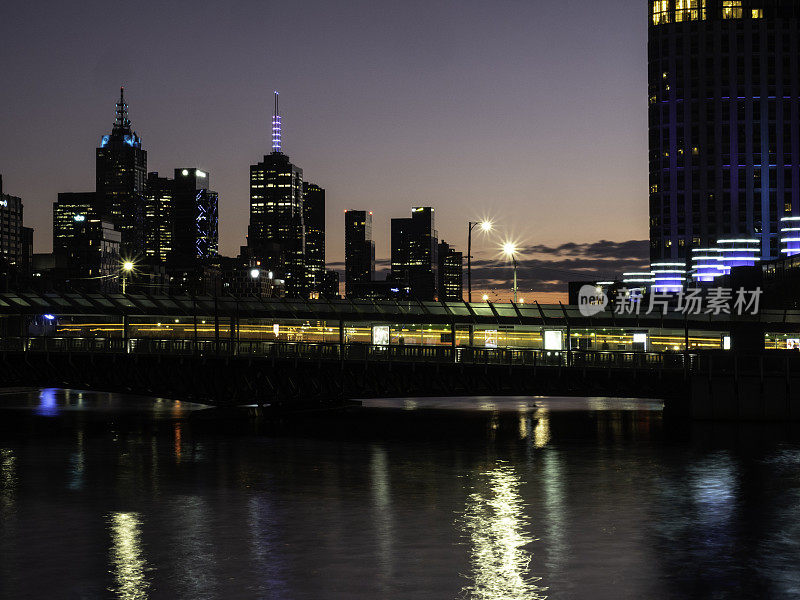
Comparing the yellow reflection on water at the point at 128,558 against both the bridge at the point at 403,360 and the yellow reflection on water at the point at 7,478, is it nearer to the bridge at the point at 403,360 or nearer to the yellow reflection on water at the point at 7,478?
the yellow reflection on water at the point at 7,478

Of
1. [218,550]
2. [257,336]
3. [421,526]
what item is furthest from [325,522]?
[257,336]

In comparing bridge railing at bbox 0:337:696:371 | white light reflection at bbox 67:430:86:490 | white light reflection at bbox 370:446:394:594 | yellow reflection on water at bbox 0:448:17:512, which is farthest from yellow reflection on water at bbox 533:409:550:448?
yellow reflection on water at bbox 0:448:17:512

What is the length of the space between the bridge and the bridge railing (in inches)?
4.7

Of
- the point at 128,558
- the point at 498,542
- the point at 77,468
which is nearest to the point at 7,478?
the point at 77,468

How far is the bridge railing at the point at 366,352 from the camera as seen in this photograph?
7719cm

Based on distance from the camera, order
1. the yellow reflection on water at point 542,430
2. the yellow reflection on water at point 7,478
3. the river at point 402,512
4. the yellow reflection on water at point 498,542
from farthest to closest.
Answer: the yellow reflection on water at point 542,430, the yellow reflection on water at point 7,478, the river at point 402,512, the yellow reflection on water at point 498,542

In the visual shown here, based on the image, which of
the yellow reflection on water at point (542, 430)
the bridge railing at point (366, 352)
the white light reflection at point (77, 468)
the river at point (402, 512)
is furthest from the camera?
the bridge railing at point (366, 352)

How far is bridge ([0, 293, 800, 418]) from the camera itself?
253 feet

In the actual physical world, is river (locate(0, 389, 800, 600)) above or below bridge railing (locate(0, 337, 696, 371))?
below

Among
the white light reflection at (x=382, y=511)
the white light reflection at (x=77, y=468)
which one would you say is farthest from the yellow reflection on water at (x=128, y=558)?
the white light reflection at (x=77, y=468)

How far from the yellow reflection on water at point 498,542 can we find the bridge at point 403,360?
2400 cm

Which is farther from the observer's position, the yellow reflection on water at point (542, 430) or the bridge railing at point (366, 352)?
the bridge railing at point (366, 352)

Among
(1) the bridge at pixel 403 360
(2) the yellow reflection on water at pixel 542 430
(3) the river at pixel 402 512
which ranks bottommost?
(2) the yellow reflection on water at pixel 542 430

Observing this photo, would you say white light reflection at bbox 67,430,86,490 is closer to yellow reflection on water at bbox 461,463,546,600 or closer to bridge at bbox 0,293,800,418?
bridge at bbox 0,293,800,418
